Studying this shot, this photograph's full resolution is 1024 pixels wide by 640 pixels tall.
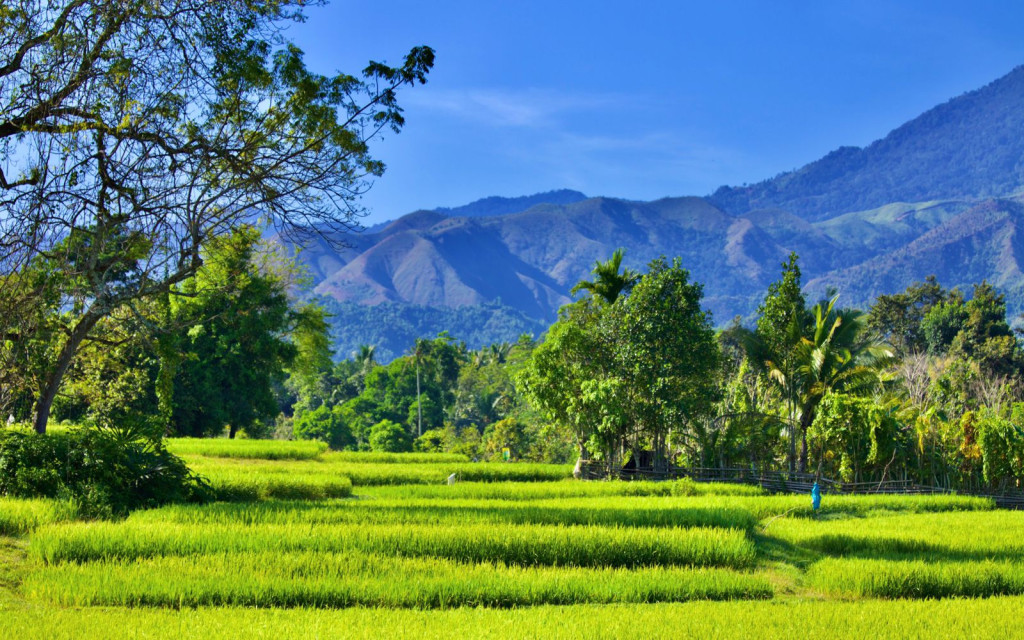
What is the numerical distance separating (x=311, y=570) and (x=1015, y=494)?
19.8 m

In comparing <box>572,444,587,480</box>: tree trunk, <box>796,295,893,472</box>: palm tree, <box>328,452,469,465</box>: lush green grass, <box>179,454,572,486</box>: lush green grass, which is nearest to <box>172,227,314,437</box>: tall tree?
<box>328,452,469,465</box>: lush green grass

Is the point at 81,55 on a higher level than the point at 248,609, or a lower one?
higher

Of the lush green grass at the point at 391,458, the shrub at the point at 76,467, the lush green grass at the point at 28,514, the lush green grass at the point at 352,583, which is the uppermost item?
the shrub at the point at 76,467

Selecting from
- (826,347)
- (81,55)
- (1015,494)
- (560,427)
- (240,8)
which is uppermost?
(240,8)

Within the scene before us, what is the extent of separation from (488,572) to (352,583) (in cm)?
167

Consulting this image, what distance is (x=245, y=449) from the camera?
84.1 feet

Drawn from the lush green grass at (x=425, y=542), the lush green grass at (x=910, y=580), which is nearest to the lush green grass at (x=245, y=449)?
the lush green grass at (x=425, y=542)

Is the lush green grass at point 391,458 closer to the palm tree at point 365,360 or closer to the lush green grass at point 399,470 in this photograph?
the lush green grass at point 399,470

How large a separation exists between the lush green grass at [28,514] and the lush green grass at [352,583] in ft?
6.51

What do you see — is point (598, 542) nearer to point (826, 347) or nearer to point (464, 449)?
point (826, 347)

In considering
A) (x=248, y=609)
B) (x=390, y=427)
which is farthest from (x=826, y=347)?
(x=390, y=427)

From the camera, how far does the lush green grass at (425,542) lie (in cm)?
973

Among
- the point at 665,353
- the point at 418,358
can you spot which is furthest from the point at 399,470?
the point at 418,358

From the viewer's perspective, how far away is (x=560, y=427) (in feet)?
83.7
